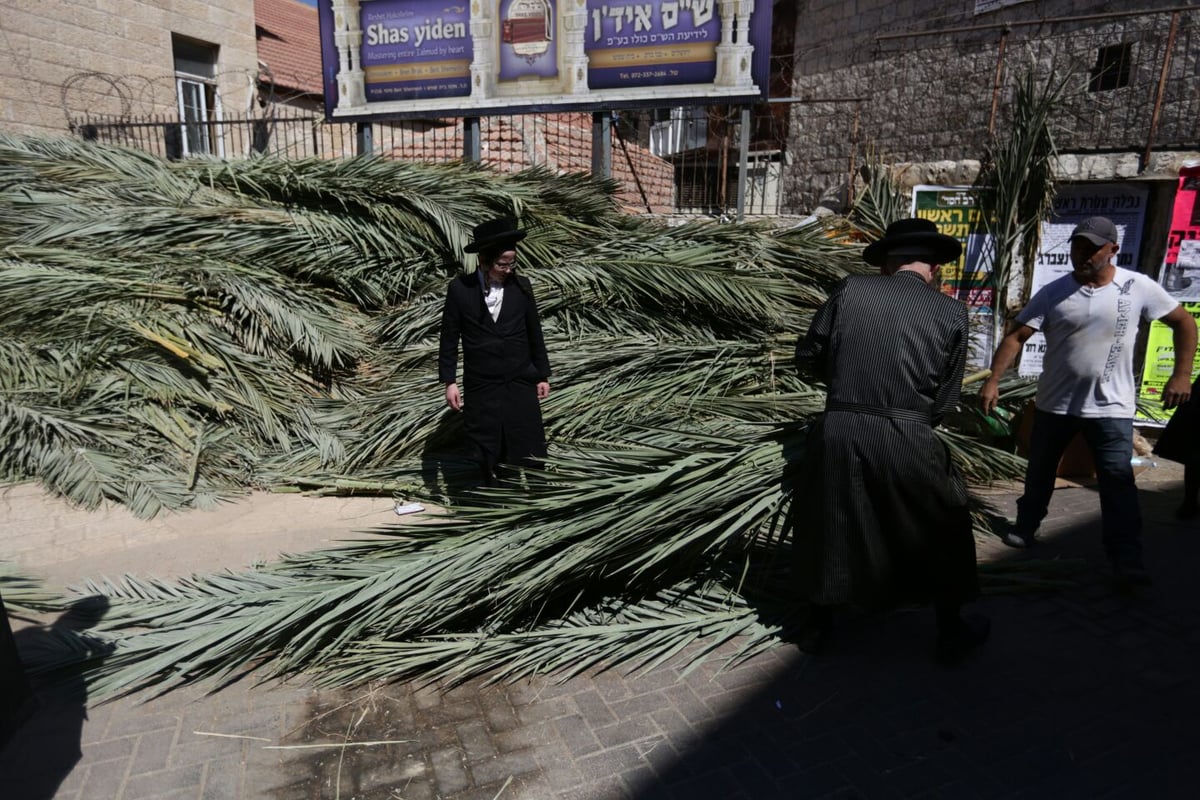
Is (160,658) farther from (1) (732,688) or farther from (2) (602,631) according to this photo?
(1) (732,688)

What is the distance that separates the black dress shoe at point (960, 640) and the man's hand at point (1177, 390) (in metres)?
1.42

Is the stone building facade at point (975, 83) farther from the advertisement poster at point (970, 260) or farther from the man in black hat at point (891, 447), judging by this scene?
the man in black hat at point (891, 447)

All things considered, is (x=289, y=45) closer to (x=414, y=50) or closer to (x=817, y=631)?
(x=414, y=50)

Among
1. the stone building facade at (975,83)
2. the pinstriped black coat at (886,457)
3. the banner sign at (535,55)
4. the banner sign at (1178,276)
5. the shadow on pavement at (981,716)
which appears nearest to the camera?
the shadow on pavement at (981,716)

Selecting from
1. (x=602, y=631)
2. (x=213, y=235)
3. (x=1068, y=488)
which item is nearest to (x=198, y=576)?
(x=602, y=631)

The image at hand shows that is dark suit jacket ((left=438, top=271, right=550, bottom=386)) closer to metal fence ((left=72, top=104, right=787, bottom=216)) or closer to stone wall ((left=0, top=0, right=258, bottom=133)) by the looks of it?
metal fence ((left=72, top=104, right=787, bottom=216))

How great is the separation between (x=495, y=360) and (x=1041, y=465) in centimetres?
261

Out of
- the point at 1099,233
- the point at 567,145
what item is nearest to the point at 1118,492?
the point at 1099,233

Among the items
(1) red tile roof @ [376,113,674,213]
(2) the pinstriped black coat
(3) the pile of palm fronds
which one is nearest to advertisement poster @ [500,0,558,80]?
(1) red tile roof @ [376,113,674,213]

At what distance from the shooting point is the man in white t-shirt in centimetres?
310

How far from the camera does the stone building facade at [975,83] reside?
6012mm

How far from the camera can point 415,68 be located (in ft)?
25.7

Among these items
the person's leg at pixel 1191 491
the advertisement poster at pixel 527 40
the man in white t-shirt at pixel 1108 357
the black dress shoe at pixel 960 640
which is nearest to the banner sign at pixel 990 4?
the advertisement poster at pixel 527 40

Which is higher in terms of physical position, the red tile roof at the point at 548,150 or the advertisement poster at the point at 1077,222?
the red tile roof at the point at 548,150
